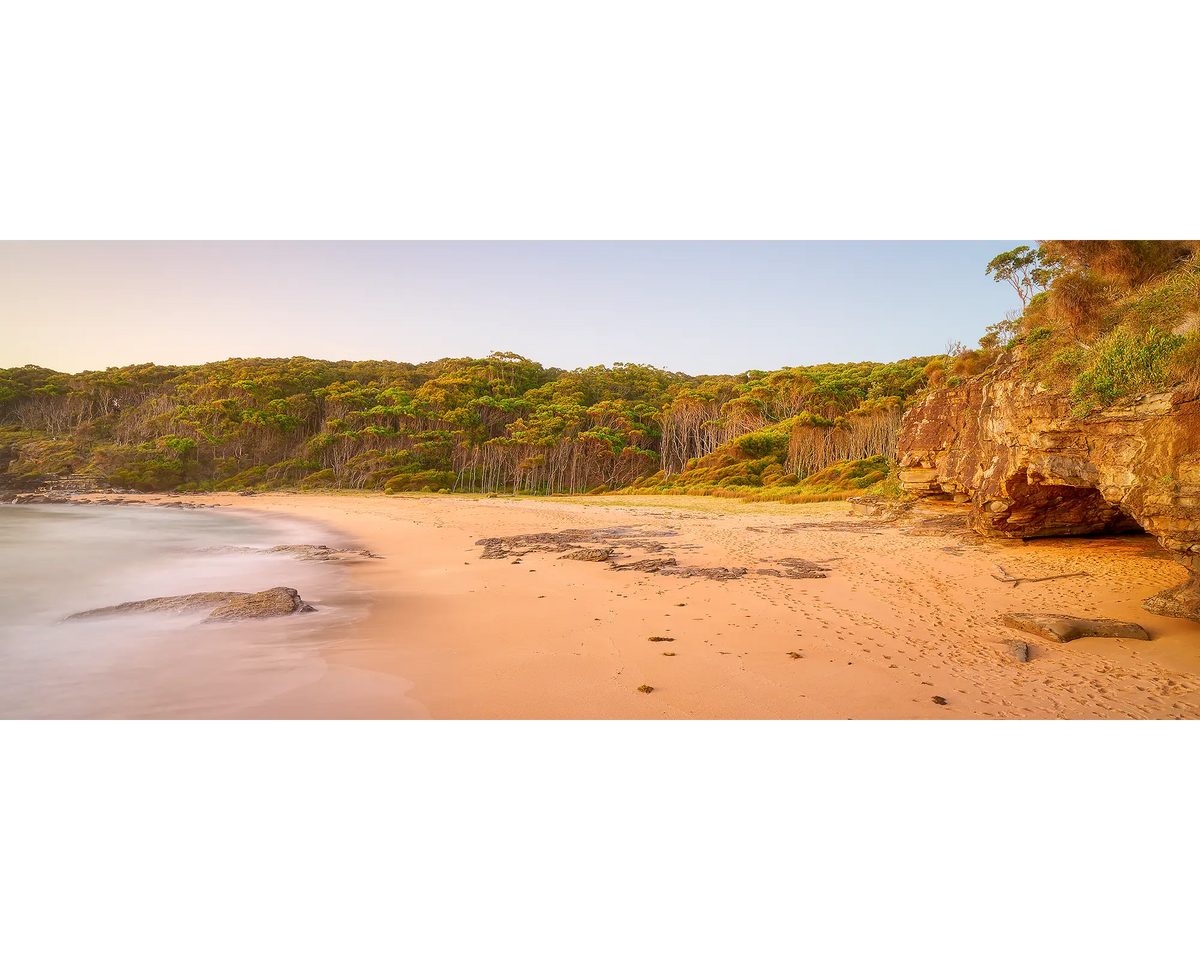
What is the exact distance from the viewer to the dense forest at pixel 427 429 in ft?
124

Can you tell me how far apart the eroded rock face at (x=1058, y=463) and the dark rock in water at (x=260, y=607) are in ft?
32.8

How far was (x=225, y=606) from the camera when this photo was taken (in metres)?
6.66

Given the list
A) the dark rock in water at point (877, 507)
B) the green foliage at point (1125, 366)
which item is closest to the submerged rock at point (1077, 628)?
the green foliage at point (1125, 366)

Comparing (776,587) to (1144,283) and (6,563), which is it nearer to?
(1144,283)

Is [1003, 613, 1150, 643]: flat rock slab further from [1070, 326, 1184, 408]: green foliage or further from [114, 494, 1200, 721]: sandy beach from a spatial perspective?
[1070, 326, 1184, 408]: green foliage

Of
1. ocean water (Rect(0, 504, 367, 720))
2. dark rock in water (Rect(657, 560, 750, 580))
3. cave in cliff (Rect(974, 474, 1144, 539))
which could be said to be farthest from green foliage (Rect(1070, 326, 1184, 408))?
ocean water (Rect(0, 504, 367, 720))

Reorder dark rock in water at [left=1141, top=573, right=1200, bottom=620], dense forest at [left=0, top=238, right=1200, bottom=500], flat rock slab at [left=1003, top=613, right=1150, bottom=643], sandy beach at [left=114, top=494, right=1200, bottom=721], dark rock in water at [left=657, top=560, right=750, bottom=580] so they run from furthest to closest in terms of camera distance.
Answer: dense forest at [left=0, top=238, right=1200, bottom=500]
dark rock in water at [left=657, top=560, right=750, bottom=580]
dark rock in water at [left=1141, top=573, right=1200, bottom=620]
flat rock slab at [left=1003, top=613, right=1150, bottom=643]
sandy beach at [left=114, top=494, right=1200, bottom=721]

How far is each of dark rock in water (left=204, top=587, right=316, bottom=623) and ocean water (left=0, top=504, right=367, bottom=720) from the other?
200mm

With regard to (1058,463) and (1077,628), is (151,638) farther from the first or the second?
(1058,463)

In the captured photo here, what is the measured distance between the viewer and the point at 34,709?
4387mm

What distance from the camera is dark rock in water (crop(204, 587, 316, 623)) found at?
6.41 meters

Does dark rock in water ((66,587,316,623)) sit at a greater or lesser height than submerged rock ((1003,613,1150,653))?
lesser
